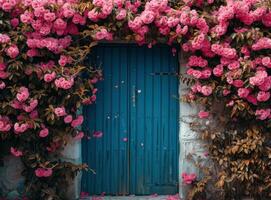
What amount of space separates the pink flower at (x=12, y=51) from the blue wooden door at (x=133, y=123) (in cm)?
120

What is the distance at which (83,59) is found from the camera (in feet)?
22.3

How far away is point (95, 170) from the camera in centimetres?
739

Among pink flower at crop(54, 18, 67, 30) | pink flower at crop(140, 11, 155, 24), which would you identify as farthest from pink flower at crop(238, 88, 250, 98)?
pink flower at crop(54, 18, 67, 30)

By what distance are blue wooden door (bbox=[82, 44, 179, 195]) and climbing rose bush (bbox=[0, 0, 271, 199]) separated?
41 cm

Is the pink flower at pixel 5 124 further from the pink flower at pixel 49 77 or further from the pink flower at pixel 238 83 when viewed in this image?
the pink flower at pixel 238 83

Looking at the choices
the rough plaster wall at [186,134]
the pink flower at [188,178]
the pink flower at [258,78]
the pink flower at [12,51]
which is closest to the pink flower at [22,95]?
the pink flower at [12,51]

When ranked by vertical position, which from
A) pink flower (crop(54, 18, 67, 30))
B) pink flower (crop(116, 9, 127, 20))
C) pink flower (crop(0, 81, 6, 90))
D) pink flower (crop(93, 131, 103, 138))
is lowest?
pink flower (crop(93, 131, 103, 138))

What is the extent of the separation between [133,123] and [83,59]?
46.6 inches

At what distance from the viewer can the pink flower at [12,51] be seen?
6.33 m

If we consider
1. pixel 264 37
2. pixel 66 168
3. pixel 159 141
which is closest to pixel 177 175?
pixel 159 141

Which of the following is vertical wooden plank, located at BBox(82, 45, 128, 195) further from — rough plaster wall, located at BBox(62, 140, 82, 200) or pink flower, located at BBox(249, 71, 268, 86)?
pink flower, located at BBox(249, 71, 268, 86)

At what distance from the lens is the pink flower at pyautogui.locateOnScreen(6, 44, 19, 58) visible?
6.33m

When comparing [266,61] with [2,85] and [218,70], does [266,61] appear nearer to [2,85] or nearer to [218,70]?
[218,70]

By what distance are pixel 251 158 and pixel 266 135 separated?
1.32 feet
